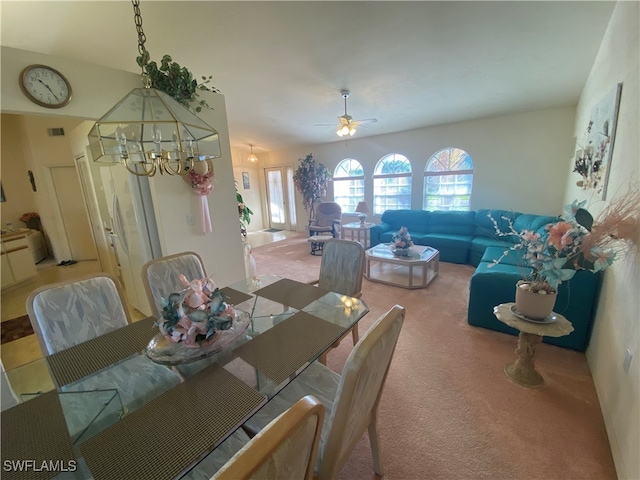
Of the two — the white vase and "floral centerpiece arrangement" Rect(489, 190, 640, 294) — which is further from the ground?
"floral centerpiece arrangement" Rect(489, 190, 640, 294)

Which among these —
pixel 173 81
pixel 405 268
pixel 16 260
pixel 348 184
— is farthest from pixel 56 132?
pixel 405 268

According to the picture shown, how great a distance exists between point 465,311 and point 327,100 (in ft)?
12.1

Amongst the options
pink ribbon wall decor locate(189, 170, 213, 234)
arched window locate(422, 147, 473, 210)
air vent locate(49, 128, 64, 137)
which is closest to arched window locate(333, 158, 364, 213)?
arched window locate(422, 147, 473, 210)

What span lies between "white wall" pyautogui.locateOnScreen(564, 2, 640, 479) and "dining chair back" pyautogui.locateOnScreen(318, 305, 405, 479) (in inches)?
47.2

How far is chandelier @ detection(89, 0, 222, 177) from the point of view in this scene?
105 cm

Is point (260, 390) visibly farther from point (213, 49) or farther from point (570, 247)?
point (213, 49)

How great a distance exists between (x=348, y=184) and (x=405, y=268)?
3.32m

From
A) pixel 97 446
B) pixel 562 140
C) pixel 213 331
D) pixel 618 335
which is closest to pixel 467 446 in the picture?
pixel 618 335

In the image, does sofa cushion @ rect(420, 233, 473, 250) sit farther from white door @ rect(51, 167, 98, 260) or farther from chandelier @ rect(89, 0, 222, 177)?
white door @ rect(51, 167, 98, 260)

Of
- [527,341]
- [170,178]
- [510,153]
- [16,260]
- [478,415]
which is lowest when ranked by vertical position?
[478,415]

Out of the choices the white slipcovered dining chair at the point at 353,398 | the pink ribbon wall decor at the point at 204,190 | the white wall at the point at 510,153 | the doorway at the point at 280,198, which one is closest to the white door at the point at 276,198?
the doorway at the point at 280,198

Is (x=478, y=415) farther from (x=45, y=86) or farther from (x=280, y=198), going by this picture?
(x=280, y=198)

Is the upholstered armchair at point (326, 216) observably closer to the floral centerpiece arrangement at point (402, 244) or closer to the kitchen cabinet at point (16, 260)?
the floral centerpiece arrangement at point (402, 244)

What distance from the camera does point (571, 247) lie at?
4.89 ft
